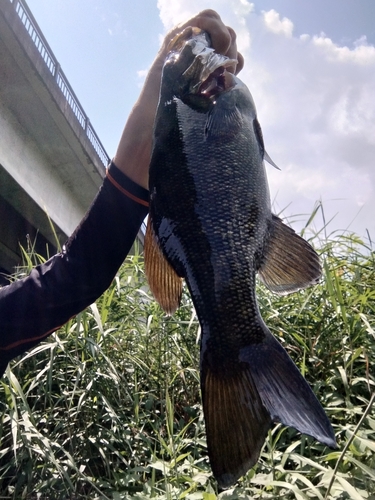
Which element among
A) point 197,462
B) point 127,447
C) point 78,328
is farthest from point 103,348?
point 197,462

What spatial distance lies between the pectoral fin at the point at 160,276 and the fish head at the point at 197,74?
388mm

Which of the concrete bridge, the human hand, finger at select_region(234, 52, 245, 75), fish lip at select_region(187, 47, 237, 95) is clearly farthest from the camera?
the concrete bridge

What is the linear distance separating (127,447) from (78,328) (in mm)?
677

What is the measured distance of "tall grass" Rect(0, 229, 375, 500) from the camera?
1723 mm

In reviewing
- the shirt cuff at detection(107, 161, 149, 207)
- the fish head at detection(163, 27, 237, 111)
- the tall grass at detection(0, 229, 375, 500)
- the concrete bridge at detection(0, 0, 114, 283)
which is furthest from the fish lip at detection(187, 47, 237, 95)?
the concrete bridge at detection(0, 0, 114, 283)

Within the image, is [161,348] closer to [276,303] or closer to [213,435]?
[276,303]

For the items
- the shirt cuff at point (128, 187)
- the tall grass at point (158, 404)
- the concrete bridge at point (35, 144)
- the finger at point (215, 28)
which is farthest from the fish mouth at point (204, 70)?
the concrete bridge at point (35, 144)

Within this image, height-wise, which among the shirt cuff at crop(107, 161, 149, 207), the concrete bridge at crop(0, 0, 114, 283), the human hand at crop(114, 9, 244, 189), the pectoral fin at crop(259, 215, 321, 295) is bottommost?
the pectoral fin at crop(259, 215, 321, 295)

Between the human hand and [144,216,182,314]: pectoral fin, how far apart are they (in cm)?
34

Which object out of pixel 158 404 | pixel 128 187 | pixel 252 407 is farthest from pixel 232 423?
pixel 158 404

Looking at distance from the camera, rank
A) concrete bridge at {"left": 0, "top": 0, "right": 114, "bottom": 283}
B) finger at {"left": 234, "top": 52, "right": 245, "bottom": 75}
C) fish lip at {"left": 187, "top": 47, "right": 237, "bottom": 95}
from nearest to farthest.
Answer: fish lip at {"left": 187, "top": 47, "right": 237, "bottom": 95} → finger at {"left": 234, "top": 52, "right": 245, "bottom": 75} → concrete bridge at {"left": 0, "top": 0, "right": 114, "bottom": 283}

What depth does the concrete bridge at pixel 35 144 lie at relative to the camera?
22.2 ft

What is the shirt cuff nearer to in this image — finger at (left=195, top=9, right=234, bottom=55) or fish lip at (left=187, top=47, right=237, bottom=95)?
fish lip at (left=187, top=47, right=237, bottom=95)

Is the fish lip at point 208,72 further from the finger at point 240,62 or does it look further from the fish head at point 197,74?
the finger at point 240,62
